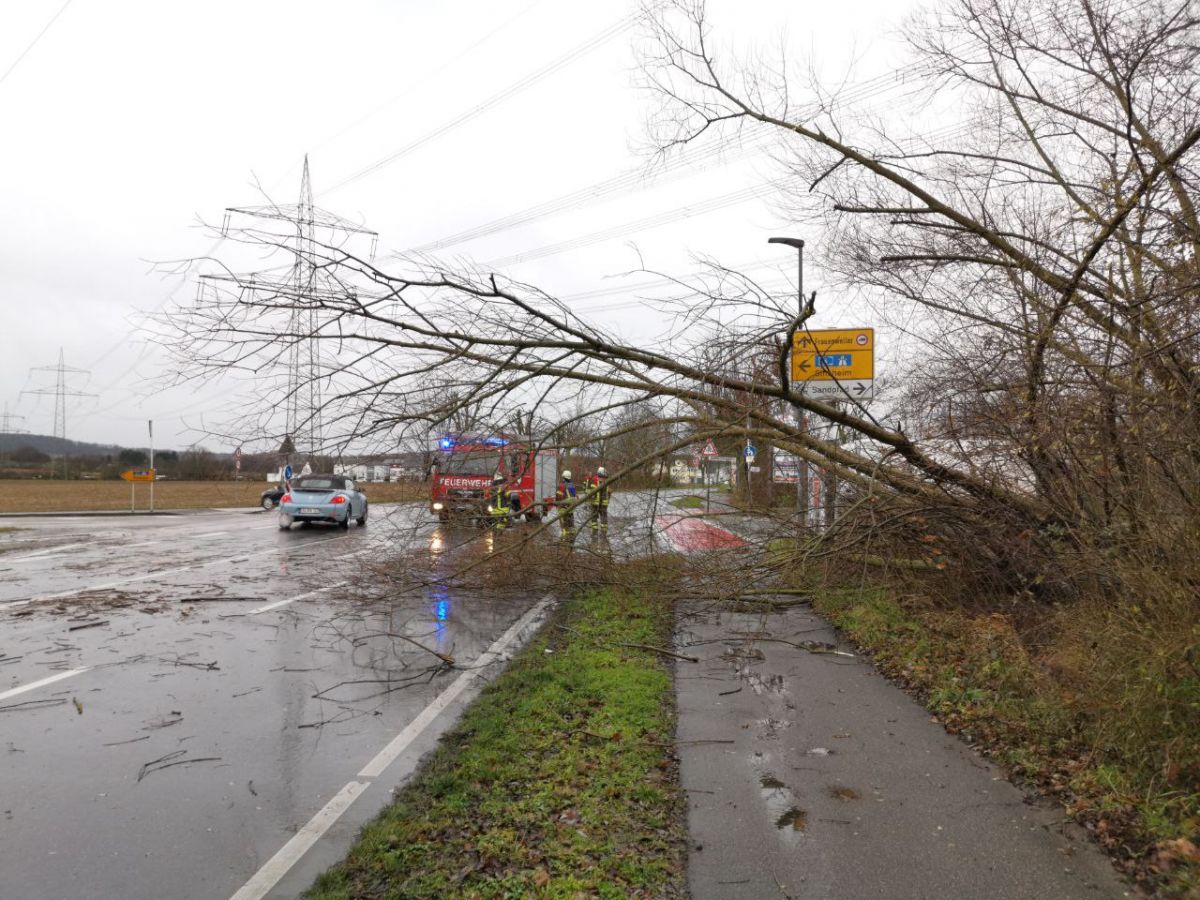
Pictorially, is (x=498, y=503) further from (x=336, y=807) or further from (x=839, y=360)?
(x=839, y=360)

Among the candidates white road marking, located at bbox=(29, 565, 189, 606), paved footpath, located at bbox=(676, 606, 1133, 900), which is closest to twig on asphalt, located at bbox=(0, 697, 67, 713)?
paved footpath, located at bbox=(676, 606, 1133, 900)

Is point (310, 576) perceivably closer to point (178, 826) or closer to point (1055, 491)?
point (178, 826)

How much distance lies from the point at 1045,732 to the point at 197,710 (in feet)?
19.0

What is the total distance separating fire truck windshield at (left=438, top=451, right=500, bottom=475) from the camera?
8.62m

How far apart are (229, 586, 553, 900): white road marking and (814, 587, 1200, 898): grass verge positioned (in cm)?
365

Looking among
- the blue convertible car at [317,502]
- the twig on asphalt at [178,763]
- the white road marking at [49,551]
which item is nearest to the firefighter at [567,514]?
the twig on asphalt at [178,763]

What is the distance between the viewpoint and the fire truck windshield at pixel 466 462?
8617 millimetres

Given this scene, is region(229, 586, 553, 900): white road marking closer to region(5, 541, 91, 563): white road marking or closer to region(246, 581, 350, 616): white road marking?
region(246, 581, 350, 616): white road marking

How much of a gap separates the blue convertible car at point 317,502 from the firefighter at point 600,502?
47.2 ft

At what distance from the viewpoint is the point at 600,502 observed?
29.1 ft

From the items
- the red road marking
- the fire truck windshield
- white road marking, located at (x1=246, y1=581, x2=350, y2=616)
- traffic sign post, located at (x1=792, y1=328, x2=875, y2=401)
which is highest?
traffic sign post, located at (x1=792, y1=328, x2=875, y2=401)

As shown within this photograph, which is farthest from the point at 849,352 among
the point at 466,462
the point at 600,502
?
the point at 466,462

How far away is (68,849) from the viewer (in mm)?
3650

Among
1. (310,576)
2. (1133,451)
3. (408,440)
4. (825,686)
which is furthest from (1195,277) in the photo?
(310,576)
